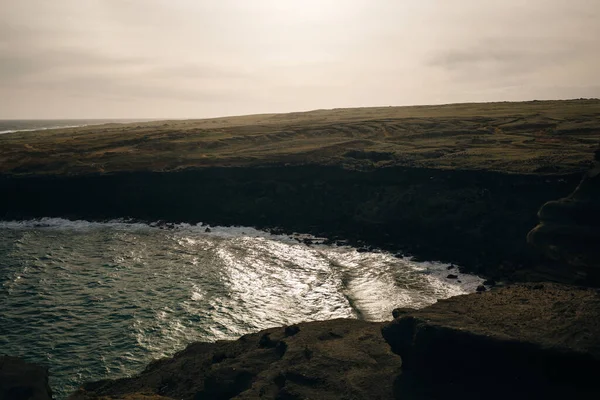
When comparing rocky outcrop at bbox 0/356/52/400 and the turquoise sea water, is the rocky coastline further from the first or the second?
the turquoise sea water

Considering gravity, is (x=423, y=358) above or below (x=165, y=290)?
above

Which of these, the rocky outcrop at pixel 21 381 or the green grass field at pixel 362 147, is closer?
the rocky outcrop at pixel 21 381

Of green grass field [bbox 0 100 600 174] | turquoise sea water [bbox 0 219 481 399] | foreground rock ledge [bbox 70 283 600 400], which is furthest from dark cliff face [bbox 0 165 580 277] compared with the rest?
foreground rock ledge [bbox 70 283 600 400]

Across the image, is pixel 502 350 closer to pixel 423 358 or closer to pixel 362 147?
pixel 423 358

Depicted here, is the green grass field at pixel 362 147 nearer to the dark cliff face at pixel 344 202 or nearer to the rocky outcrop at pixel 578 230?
the dark cliff face at pixel 344 202

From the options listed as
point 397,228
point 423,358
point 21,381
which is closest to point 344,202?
point 397,228

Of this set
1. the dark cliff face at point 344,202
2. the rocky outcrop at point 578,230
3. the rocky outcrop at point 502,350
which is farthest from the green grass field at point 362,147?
the rocky outcrop at point 502,350

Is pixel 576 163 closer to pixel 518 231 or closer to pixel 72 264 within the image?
pixel 518 231
